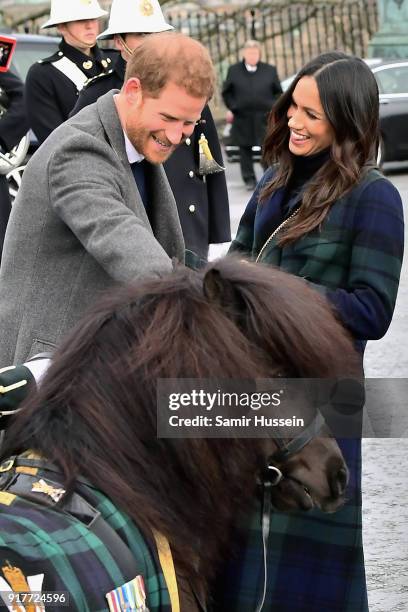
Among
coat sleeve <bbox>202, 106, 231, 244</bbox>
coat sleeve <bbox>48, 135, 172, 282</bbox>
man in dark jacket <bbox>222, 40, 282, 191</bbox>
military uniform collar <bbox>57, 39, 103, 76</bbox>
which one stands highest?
coat sleeve <bbox>48, 135, 172, 282</bbox>

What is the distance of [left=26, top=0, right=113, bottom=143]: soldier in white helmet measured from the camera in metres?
6.43

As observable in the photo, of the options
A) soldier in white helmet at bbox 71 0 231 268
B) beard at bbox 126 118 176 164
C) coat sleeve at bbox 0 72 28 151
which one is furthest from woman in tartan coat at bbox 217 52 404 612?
coat sleeve at bbox 0 72 28 151

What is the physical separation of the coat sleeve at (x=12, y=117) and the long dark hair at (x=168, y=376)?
5.48 meters

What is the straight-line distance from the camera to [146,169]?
3.30 meters

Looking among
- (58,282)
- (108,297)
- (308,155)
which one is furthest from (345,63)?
(108,297)

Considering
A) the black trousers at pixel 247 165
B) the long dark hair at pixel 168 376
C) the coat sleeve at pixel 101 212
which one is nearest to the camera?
the long dark hair at pixel 168 376

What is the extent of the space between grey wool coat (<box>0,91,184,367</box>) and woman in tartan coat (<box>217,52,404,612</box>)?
48cm

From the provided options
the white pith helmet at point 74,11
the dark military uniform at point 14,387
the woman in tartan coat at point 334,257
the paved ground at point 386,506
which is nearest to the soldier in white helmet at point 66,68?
the white pith helmet at point 74,11

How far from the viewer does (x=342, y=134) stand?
3.44 m

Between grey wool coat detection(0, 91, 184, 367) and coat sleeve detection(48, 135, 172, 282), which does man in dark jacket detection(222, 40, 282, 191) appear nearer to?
grey wool coat detection(0, 91, 184, 367)

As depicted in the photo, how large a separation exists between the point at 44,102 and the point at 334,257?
338 centimetres

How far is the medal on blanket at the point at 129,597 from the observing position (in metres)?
2.13

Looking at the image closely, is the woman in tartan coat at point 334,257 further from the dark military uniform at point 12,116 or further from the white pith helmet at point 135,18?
the dark military uniform at point 12,116

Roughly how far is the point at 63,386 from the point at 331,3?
1040 inches
